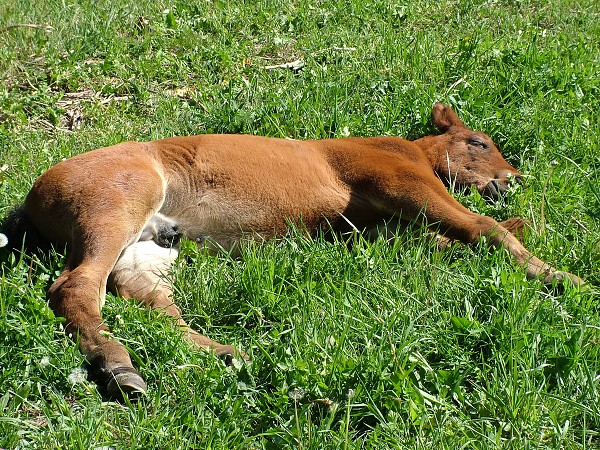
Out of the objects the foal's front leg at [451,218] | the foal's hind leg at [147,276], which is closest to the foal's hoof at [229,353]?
the foal's hind leg at [147,276]

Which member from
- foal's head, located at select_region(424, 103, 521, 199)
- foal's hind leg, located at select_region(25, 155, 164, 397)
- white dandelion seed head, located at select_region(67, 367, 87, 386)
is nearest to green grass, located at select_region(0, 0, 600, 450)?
white dandelion seed head, located at select_region(67, 367, 87, 386)

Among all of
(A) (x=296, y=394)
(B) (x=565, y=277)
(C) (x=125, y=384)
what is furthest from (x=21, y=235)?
(B) (x=565, y=277)

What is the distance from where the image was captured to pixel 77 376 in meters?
4.13

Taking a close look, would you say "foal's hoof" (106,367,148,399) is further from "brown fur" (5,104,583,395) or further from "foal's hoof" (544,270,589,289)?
"foal's hoof" (544,270,589,289)

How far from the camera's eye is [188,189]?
5.69 m

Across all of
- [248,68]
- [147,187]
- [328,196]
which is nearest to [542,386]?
[328,196]

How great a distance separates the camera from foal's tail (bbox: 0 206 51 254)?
17.2 ft

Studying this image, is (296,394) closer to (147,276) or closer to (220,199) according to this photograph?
(147,276)

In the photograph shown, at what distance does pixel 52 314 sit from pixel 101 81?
3958mm

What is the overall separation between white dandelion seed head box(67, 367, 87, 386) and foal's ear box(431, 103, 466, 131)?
3.92 metres

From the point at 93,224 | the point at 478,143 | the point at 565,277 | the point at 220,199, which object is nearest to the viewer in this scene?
the point at 565,277

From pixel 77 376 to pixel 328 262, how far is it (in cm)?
175

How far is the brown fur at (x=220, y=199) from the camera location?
16.1ft

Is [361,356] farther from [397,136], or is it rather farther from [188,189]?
[397,136]
